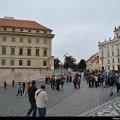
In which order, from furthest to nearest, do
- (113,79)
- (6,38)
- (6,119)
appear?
(6,38)
(113,79)
(6,119)

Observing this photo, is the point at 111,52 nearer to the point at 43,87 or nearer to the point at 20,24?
the point at 20,24

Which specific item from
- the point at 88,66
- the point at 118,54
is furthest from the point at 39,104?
the point at 88,66

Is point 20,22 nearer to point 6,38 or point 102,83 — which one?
point 6,38

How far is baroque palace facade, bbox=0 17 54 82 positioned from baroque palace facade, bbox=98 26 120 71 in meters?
35.7

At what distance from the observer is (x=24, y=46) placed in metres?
73.8

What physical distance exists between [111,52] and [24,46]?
44485mm

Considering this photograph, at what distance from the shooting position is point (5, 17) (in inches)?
3115

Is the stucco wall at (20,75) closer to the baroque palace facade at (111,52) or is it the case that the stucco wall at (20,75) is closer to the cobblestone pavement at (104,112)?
the cobblestone pavement at (104,112)

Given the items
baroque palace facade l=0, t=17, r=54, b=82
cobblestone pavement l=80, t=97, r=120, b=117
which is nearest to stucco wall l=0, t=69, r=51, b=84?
baroque palace facade l=0, t=17, r=54, b=82

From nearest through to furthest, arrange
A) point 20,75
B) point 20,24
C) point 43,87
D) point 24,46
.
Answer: point 43,87
point 20,75
point 24,46
point 20,24

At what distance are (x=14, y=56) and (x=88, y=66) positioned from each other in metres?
92.4

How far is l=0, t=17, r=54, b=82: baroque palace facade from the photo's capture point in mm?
71562

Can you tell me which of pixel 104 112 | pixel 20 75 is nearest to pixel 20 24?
pixel 20 75

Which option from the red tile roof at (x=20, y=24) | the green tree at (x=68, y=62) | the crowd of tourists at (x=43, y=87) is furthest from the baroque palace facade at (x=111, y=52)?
the crowd of tourists at (x=43, y=87)
